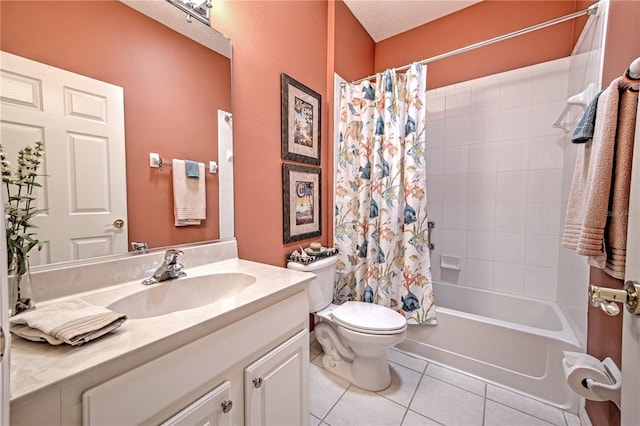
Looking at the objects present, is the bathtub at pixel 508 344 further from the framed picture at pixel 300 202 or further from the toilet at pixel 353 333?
the framed picture at pixel 300 202

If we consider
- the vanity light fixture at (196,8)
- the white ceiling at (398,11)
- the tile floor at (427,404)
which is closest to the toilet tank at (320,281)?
the tile floor at (427,404)

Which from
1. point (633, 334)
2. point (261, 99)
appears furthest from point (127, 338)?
point (261, 99)

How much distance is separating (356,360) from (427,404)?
17.2 inches

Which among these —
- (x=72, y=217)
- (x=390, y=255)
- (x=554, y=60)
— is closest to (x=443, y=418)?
(x=390, y=255)

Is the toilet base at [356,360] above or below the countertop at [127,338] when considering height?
below

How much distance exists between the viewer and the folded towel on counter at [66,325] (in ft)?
1.74

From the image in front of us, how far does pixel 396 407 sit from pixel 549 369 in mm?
875

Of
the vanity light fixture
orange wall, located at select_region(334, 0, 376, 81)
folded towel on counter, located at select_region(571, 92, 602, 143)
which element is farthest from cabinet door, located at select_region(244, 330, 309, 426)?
orange wall, located at select_region(334, 0, 376, 81)

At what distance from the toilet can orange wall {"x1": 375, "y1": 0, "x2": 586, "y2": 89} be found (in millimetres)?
1995

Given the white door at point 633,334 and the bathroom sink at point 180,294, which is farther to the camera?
the bathroom sink at point 180,294

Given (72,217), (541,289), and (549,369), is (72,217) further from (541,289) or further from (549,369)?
(541,289)

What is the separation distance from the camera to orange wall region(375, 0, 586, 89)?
6.11ft

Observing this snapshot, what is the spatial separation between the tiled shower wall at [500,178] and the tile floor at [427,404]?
0.86 m

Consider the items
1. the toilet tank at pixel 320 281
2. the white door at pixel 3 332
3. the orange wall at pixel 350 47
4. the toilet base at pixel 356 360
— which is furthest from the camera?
the orange wall at pixel 350 47
